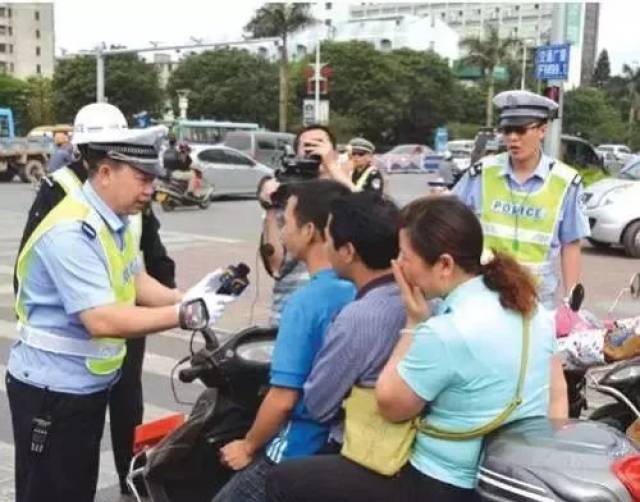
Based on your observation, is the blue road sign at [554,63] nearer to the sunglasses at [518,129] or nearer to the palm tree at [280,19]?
the sunglasses at [518,129]

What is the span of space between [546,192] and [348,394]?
1992mm

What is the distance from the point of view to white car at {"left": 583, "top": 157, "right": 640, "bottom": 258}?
43.4ft

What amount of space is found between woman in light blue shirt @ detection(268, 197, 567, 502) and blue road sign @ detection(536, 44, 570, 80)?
1029 centimetres

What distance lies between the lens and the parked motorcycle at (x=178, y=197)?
19.2 meters

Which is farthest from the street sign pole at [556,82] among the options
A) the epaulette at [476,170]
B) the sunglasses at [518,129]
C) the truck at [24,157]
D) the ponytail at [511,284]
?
the truck at [24,157]

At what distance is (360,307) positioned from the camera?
2.38 metres

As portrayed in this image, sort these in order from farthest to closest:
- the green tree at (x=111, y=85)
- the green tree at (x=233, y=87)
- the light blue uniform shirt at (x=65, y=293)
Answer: the green tree at (x=111, y=85) < the green tree at (x=233, y=87) < the light blue uniform shirt at (x=65, y=293)

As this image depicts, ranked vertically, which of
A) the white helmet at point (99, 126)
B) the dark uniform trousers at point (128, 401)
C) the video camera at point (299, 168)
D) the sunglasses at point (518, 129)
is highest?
the white helmet at point (99, 126)

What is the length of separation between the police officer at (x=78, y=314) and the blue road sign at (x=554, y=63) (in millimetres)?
10106

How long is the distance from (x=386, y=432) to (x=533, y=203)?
80.4 inches

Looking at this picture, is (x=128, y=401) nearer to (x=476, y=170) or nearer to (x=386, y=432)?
(x=476, y=170)

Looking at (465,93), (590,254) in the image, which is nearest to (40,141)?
(590,254)

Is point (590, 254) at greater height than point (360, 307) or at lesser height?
lesser

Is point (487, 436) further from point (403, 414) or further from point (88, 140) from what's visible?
point (88, 140)
